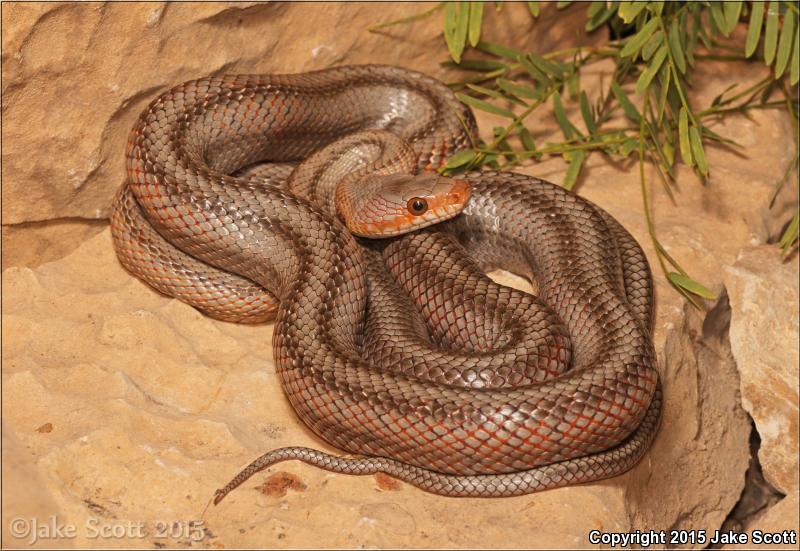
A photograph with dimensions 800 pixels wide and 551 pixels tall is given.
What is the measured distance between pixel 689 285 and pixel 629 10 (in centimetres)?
228

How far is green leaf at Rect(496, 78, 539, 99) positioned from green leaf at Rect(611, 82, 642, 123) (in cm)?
69

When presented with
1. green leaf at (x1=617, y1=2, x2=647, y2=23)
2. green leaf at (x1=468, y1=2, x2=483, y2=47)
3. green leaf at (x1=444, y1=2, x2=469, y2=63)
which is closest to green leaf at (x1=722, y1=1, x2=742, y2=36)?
green leaf at (x1=617, y1=2, x2=647, y2=23)

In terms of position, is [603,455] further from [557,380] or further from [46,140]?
[46,140]

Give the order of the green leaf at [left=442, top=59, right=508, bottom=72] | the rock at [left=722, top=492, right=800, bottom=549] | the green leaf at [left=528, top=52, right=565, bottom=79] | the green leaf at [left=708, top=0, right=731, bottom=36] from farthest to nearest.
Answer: the green leaf at [left=442, top=59, right=508, bottom=72] < the green leaf at [left=528, top=52, right=565, bottom=79] < the green leaf at [left=708, top=0, right=731, bottom=36] < the rock at [left=722, top=492, right=800, bottom=549]

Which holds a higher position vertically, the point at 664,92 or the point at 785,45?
the point at 785,45

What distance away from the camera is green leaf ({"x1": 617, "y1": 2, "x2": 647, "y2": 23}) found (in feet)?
24.3

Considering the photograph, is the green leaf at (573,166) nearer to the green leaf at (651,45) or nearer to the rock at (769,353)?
the green leaf at (651,45)

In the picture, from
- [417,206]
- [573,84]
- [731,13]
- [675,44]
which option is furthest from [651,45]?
[417,206]

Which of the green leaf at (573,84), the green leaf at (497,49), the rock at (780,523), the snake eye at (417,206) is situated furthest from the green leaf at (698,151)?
the rock at (780,523)

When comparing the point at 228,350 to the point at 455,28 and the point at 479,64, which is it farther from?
the point at 479,64

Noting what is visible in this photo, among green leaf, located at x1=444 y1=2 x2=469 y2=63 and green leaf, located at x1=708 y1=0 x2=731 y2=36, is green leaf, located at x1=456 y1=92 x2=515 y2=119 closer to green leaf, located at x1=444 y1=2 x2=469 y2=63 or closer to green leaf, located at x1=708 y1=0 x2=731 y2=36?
green leaf, located at x1=444 y1=2 x2=469 y2=63

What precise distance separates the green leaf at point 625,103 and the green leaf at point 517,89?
2.25 ft

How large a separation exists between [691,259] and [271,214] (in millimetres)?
3334

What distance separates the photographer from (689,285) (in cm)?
689
